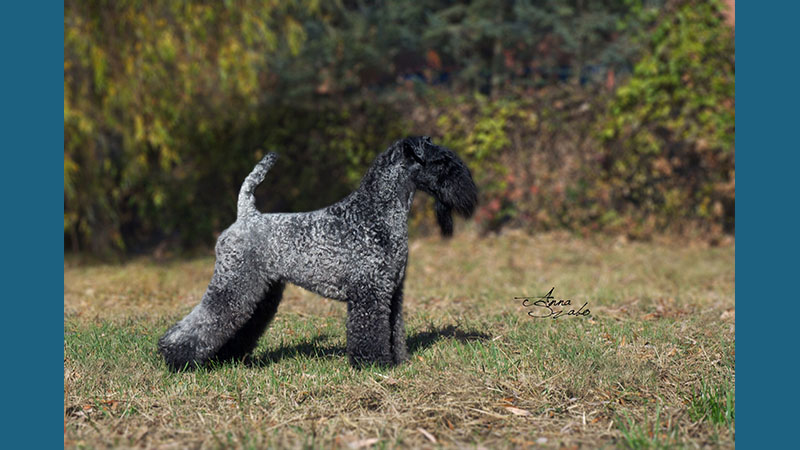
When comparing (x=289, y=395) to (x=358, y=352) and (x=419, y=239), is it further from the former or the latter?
(x=419, y=239)

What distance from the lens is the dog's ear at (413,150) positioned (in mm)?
4461

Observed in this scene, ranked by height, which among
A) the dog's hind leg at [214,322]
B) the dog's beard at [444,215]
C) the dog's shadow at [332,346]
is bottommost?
the dog's shadow at [332,346]

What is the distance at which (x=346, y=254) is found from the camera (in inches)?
173

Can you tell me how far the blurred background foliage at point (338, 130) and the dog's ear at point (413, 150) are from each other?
6.91 meters

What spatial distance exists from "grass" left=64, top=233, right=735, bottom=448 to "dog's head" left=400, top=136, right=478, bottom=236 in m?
1.21

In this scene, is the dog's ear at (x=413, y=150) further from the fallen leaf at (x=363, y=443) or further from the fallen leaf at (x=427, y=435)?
the fallen leaf at (x=363, y=443)

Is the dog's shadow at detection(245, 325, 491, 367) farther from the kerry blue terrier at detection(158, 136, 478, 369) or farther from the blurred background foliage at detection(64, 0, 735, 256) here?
the blurred background foliage at detection(64, 0, 735, 256)

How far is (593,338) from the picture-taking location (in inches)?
207

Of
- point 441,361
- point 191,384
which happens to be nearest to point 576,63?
point 441,361

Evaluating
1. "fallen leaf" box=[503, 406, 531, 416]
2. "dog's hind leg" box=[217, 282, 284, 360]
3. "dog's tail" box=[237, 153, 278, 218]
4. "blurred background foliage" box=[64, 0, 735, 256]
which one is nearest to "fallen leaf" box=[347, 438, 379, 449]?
"fallen leaf" box=[503, 406, 531, 416]

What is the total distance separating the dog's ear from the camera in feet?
14.6

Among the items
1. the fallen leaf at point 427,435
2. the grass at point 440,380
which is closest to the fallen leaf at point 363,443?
the grass at point 440,380

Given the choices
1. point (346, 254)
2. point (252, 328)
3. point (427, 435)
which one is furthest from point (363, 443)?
point (252, 328)

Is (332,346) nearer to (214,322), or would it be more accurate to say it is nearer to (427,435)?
(214,322)
